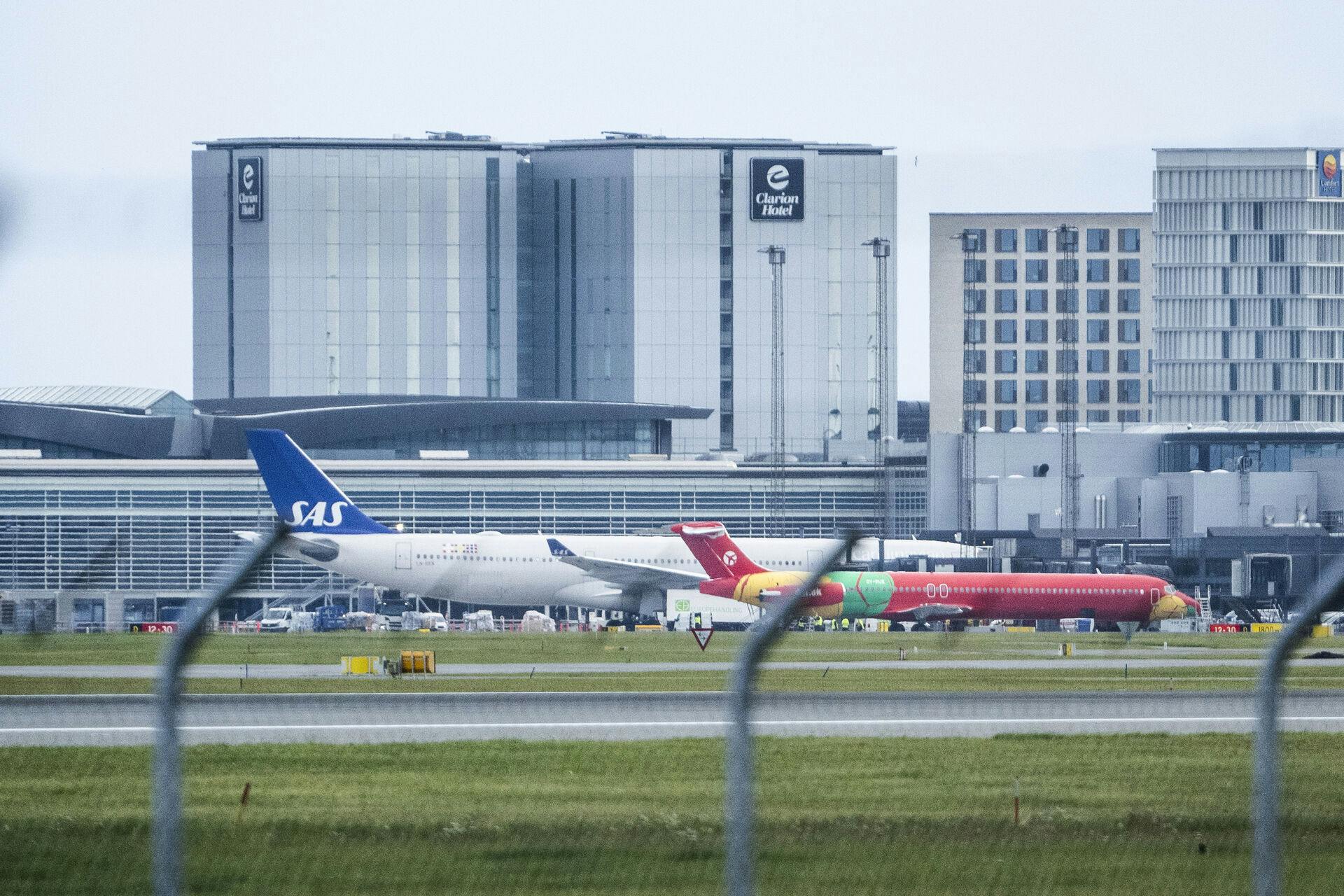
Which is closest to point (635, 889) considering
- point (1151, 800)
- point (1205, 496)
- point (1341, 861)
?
point (1341, 861)

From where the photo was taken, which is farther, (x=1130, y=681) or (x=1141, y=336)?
(x=1141, y=336)

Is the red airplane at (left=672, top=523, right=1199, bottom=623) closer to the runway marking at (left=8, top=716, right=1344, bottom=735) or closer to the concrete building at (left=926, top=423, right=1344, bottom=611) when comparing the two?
the concrete building at (left=926, top=423, right=1344, bottom=611)

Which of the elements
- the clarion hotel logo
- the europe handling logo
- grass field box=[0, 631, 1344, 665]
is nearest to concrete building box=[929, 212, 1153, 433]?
the clarion hotel logo

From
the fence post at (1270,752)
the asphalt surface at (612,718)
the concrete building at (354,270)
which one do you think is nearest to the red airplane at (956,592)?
the asphalt surface at (612,718)

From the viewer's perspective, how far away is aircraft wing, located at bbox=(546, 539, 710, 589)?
85625 millimetres

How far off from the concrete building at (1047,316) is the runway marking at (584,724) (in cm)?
16430

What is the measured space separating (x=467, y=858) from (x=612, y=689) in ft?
78.2

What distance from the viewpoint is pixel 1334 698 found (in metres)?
33.2

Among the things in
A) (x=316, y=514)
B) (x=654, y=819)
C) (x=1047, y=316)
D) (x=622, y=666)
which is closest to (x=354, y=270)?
(x=1047, y=316)

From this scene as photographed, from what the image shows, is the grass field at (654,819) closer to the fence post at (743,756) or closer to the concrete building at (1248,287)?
the fence post at (743,756)

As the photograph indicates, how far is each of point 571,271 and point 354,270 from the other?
18999mm

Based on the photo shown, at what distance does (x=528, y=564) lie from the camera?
86.8 meters

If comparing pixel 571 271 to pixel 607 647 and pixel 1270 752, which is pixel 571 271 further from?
pixel 1270 752

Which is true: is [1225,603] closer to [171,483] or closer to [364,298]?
[171,483]
